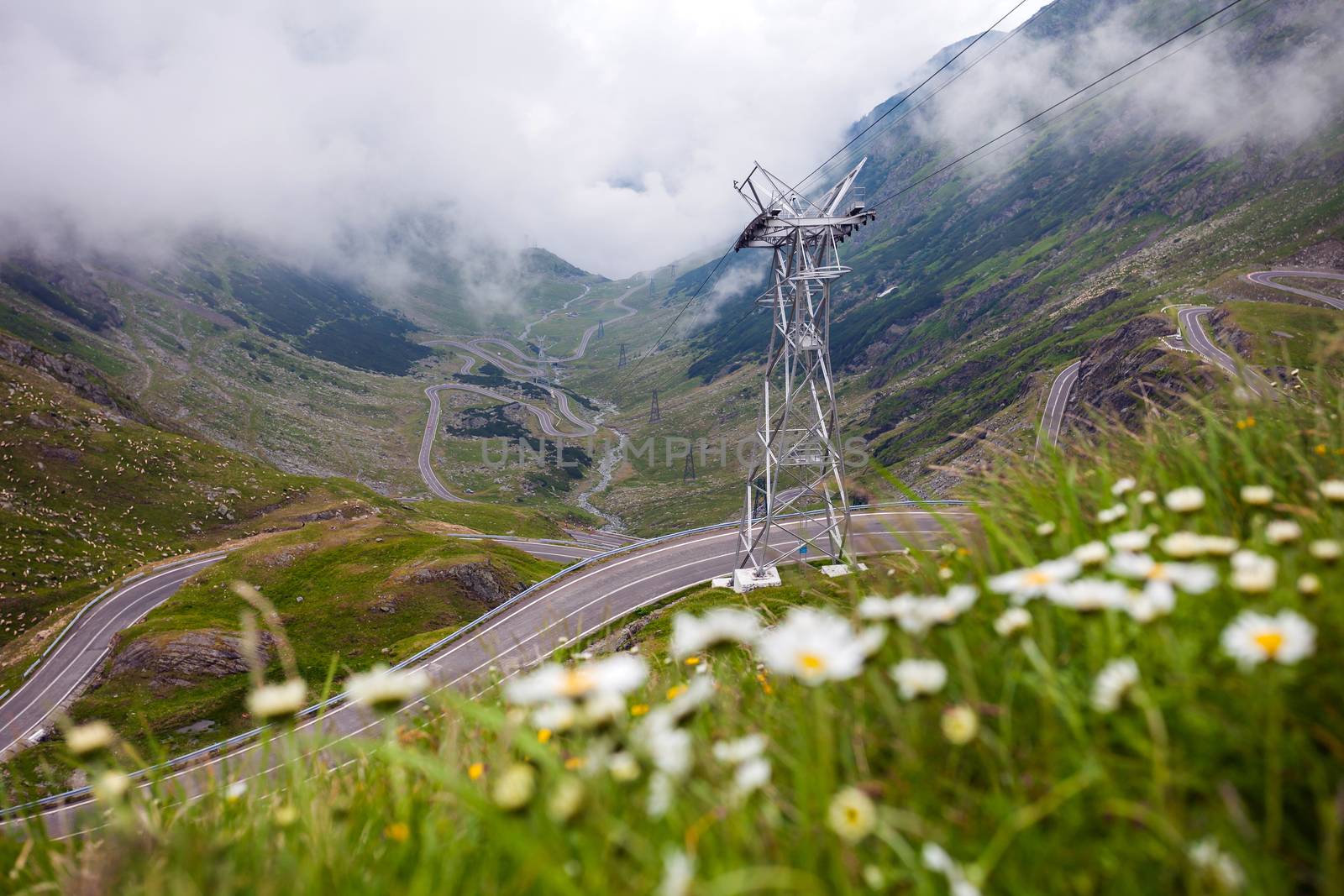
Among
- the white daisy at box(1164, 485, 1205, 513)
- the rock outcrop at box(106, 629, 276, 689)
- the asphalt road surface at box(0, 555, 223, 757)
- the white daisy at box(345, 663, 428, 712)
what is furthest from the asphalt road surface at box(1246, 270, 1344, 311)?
the asphalt road surface at box(0, 555, 223, 757)

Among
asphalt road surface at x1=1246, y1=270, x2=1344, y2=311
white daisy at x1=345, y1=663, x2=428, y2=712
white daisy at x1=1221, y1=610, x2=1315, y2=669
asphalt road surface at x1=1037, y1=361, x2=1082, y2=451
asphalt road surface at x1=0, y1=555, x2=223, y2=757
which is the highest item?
asphalt road surface at x1=0, y1=555, x2=223, y2=757

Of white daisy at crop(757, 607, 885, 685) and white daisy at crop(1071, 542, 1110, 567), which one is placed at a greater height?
white daisy at crop(757, 607, 885, 685)

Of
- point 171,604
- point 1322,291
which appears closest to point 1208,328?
point 1322,291

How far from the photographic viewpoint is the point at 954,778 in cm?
195

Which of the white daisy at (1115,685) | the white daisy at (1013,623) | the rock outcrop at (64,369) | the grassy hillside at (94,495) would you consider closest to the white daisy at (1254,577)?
the white daisy at (1115,685)

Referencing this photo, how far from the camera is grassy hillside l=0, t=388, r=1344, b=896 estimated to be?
147 centimetres

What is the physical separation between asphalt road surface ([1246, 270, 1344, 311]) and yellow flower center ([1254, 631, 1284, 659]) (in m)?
197

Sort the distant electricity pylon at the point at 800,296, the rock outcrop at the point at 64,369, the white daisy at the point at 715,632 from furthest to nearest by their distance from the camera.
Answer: the rock outcrop at the point at 64,369 → the distant electricity pylon at the point at 800,296 → the white daisy at the point at 715,632

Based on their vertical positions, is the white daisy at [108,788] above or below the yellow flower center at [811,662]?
above

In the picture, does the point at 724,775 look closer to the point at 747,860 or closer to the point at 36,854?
the point at 747,860

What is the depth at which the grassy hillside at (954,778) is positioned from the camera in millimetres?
1467

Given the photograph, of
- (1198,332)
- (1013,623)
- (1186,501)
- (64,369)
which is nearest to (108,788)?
(1013,623)

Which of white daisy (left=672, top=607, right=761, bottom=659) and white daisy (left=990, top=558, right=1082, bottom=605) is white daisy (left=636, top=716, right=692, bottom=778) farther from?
white daisy (left=990, top=558, right=1082, bottom=605)

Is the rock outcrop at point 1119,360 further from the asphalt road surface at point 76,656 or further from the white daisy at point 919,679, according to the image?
the asphalt road surface at point 76,656
